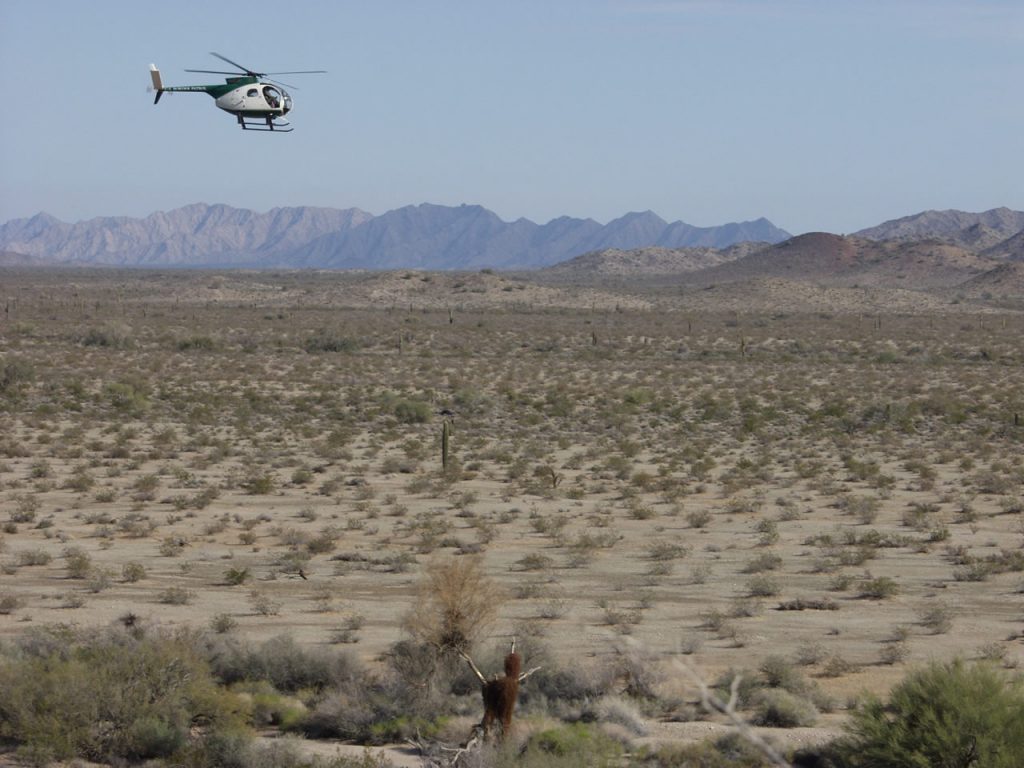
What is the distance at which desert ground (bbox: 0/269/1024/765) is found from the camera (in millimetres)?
17297

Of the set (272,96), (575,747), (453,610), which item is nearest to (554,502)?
(272,96)

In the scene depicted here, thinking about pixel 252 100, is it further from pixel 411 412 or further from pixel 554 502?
pixel 411 412

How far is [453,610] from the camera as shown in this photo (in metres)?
14.0

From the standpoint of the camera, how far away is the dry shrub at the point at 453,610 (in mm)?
13945

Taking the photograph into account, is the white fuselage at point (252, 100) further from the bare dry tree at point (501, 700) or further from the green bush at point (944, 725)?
the green bush at point (944, 725)

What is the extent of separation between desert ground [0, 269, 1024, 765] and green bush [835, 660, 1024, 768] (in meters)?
1.44

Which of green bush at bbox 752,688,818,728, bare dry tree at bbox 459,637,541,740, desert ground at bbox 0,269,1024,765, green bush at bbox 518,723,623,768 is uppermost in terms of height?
bare dry tree at bbox 459,637,541,740

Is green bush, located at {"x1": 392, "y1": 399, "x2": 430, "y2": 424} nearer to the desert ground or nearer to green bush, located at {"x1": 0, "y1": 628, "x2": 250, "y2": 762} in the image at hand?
the desert ground

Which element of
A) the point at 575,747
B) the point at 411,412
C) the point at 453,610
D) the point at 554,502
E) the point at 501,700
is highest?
the point at 453,610

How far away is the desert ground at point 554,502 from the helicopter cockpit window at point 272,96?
9183mm

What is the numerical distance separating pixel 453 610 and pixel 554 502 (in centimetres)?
1474

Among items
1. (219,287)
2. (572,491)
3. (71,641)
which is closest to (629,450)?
(572,491)

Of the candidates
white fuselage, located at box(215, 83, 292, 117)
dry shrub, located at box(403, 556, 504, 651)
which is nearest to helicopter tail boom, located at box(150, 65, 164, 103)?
white fuselage, located at box(215, 83, 292, 117)

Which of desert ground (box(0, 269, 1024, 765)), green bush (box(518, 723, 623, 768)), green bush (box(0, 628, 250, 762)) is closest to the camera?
green bush (box(518, 723, 623, 768))
